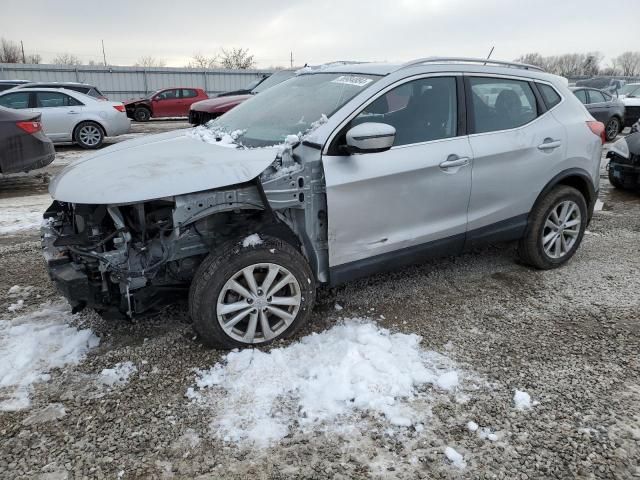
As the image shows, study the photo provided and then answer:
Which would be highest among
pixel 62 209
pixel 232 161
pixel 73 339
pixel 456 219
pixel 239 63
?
pixel 239 63

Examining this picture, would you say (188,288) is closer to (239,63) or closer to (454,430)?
(454,430)

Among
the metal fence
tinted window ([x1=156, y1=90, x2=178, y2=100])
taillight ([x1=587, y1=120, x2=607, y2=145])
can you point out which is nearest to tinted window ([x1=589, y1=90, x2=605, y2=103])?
taillight ([x1=587, y1=120, x2=607, y2=145])

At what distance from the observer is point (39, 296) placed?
3.91 meters

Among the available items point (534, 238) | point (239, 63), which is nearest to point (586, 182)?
point (534, 238)

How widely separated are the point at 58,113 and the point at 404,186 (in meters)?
10.6

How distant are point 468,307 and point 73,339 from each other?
9.36 ft

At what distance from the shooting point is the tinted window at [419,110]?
3365 millimetres

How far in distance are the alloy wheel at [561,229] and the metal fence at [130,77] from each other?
2720cm

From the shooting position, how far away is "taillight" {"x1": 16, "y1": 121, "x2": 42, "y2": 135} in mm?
7172

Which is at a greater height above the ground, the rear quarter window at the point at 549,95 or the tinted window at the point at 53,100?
the tinted window at the point at 53,100

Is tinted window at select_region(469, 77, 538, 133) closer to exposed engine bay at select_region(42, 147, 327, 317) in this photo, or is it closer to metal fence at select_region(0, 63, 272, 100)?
exposed engine bay at select_region(42, 147, 327, 317)

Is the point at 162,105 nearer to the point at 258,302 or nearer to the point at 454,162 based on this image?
the point at 454,162

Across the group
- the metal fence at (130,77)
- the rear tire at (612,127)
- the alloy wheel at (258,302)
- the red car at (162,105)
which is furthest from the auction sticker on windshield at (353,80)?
the metal fence at (130,77)

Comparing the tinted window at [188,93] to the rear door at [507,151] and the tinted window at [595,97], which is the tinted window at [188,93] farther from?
the rear door at [507,151]
